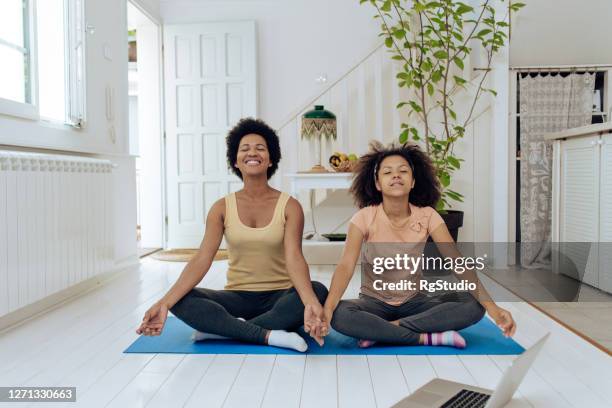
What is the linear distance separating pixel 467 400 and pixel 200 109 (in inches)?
185

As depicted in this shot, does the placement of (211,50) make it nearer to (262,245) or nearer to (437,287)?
(437,287)

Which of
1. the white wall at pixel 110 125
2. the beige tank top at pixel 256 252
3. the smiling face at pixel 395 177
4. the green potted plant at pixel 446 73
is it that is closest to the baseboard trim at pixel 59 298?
the white wall at pixel 110 125

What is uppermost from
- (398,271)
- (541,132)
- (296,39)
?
(296,39)

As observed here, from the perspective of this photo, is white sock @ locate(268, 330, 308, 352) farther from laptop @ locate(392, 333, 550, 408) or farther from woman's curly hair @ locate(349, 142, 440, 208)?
woman's curly hair @ locate(349, 142, 440, 208)

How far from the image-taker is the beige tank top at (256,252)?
2469 millimetres

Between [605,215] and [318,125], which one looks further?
[318,125]

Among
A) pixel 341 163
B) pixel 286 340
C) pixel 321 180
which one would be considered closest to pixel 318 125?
pixel 341 163

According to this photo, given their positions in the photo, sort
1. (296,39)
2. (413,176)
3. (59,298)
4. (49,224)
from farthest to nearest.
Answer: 1. (296,39)
2. (59,298)
3. (49,224)
4. (413,176)

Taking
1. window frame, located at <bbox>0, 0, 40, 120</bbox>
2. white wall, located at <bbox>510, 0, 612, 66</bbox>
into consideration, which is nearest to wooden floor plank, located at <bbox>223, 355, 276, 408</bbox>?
window frame, located at <bbox>0, 0, 40, 120</bbox>

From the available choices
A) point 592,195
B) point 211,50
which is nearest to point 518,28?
point 592,195

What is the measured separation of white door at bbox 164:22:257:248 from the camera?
575cm

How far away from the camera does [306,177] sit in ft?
14.1

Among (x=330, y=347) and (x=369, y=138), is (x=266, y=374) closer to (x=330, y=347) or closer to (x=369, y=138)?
(x=330, y=347)

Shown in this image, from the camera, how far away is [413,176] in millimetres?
2523
